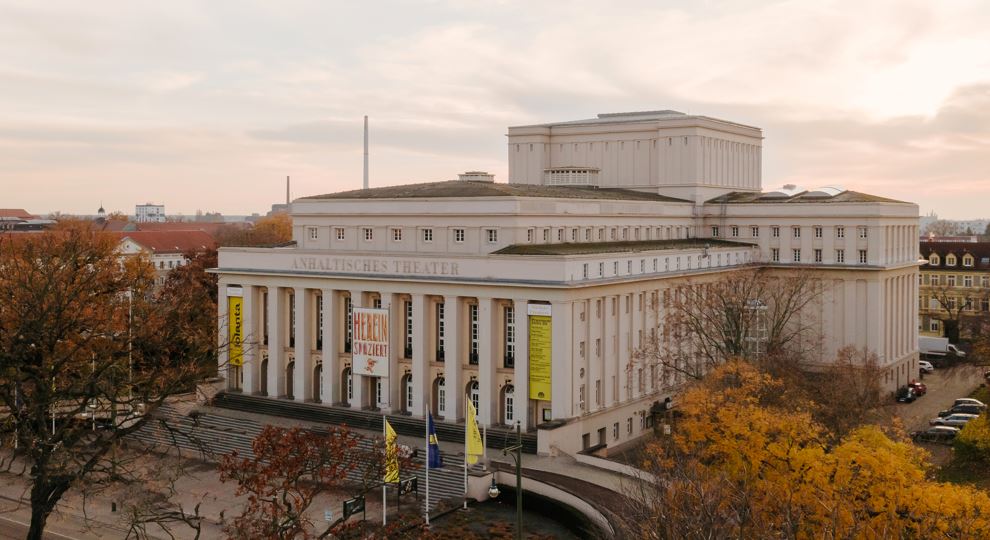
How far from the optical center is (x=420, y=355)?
61219mm

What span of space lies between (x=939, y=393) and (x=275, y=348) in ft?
179

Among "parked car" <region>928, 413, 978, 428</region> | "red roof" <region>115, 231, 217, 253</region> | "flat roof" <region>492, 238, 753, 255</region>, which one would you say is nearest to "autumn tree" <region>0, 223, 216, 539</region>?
"flat roof" <region>492, 238, 753, 255</region>

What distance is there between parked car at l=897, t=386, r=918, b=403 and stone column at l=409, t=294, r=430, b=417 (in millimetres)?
41046

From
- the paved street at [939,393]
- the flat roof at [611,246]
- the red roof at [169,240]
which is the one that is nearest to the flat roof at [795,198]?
the flat roof at [611,246]

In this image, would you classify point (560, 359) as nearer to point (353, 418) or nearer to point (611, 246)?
point (353, 418)

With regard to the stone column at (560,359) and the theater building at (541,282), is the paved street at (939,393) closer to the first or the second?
the theater building at (541,282)

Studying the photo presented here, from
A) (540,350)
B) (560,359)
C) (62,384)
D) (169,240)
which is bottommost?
(62,384)

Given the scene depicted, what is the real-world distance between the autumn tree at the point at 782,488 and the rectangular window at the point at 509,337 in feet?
50.7

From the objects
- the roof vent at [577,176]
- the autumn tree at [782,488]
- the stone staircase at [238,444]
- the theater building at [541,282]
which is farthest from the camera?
the roof vent at [577,176]

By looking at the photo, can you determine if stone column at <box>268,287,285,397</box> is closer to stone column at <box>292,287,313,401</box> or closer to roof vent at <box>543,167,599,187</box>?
stone column at <box>292,287,313,401</box>

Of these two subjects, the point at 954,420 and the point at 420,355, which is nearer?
the point at 420,355

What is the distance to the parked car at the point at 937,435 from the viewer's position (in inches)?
2489

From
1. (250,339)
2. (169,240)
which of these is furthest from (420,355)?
(169,240)

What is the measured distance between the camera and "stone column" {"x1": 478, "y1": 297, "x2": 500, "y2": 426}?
2303 inches
